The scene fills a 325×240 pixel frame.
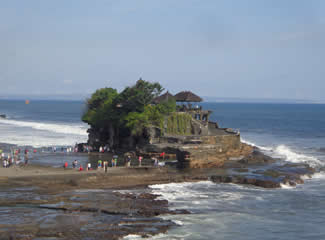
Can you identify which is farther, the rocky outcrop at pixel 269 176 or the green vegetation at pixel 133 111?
the green vegetation at pixel 133 111

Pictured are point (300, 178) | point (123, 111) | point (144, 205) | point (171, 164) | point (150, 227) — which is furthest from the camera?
point (123, 111)

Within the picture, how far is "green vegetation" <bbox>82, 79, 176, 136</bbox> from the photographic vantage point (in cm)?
5216

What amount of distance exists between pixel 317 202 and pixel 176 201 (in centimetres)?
1114

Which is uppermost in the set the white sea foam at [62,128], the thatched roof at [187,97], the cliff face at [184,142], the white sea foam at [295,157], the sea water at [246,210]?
the thatched roof at [187,97]

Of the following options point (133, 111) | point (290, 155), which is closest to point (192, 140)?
point (133, 111)

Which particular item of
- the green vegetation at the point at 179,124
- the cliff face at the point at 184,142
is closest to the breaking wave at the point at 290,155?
the cliff face at the point at 184,142

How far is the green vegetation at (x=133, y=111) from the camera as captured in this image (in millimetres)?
52156

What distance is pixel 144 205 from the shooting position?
2861 cm

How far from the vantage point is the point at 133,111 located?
54.5m

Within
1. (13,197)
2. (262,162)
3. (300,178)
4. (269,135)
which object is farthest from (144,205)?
(269,135)

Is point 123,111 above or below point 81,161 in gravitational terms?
above

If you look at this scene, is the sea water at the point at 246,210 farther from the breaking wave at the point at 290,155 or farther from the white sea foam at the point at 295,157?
the breaking wave at the point at 290,155

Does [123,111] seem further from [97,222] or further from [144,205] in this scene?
[97,222]

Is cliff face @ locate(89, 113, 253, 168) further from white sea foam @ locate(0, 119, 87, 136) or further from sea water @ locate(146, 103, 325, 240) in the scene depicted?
white sea foam @ locate(0, 119, 87, 136)
